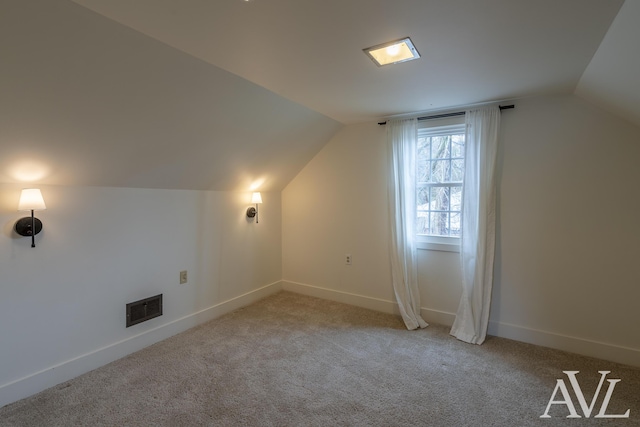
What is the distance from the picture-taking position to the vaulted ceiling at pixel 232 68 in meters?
1.36

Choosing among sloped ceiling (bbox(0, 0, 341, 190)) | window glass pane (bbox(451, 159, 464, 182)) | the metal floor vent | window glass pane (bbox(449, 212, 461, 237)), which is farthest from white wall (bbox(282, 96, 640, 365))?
the metal floor vent

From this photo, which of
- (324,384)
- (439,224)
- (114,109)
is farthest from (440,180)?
(114,109)

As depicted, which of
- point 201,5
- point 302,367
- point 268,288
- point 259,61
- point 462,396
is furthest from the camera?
point 268,288

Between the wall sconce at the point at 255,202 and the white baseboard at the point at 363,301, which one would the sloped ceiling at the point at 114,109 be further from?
the white baseboard at the point at 363,301

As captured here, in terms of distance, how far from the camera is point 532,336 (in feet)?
8.81

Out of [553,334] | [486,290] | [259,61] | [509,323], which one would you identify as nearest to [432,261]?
[486,290]

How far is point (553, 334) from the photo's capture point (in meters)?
2.61

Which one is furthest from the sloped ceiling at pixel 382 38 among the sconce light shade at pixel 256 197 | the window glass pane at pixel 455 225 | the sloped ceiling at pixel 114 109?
the sconce light shade at pixel 256 197

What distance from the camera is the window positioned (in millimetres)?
3025

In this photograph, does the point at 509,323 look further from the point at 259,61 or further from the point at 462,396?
the point at 259,61

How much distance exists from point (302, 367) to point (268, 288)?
1724 mm

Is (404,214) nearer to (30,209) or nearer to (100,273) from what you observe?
(100,273)

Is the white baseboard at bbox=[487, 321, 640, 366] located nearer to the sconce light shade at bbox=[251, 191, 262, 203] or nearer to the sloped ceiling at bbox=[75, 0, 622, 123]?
the sloped ceiling at bbox=[75, 0, 622, 123]

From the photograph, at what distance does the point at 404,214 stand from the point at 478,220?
67cm
